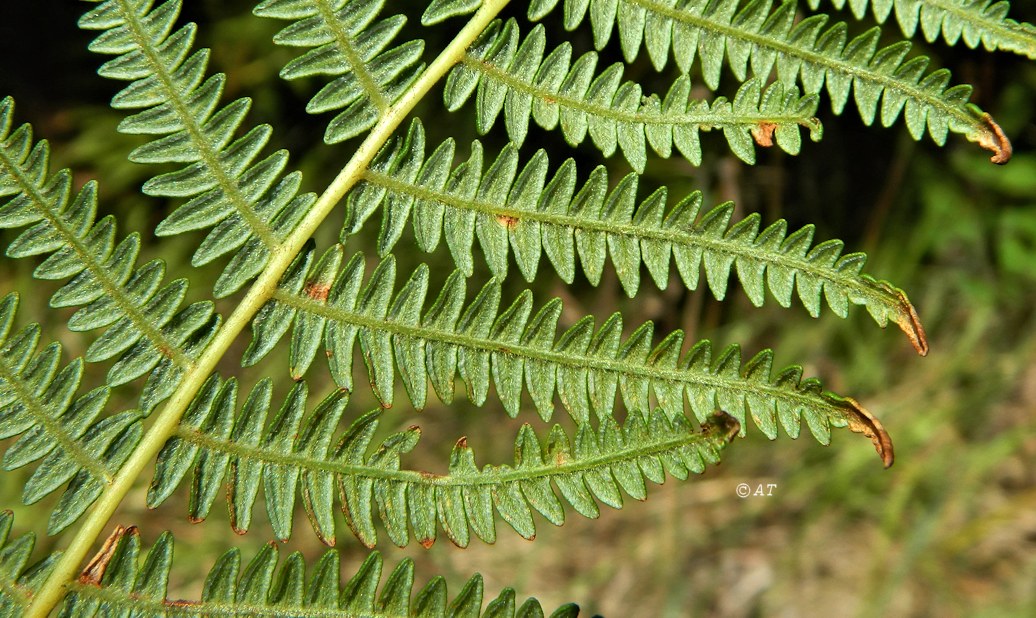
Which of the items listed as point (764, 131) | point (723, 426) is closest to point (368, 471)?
point (723, 426)

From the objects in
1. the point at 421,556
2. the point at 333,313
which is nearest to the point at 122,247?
the point at 333,313

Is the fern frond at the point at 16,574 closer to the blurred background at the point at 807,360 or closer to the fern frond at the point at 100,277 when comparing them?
the fern frond at the point at 100,277

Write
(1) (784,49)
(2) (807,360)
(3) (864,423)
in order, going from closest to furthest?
(3) (864,423) → (1) (784,49) → (2) (807,360)

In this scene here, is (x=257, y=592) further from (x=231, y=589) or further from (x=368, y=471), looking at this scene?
(x=368, y=471)

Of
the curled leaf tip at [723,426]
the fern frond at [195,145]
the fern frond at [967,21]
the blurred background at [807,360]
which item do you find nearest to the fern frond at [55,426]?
→ the fern frond at [195,145]

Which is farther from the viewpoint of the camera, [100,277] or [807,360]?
[807,360]
